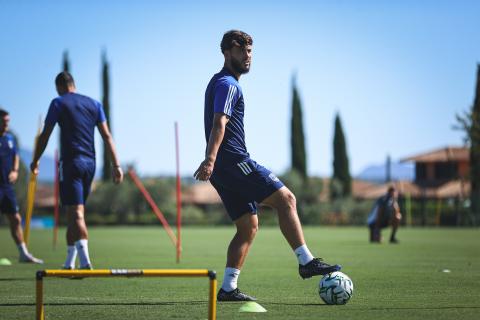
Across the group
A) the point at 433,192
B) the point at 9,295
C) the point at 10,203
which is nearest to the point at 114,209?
the point at 433,192

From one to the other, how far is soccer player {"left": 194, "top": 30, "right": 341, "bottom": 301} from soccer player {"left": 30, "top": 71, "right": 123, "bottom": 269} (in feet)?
8.79

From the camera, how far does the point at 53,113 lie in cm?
1097

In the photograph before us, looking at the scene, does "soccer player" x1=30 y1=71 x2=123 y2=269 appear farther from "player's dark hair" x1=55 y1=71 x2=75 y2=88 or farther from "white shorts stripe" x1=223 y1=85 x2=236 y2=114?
"white shorts stripe" x1=223 y1=85 x2=236 y2=114

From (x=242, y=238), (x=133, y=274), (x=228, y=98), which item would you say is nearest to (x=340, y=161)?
(x=242, y=238)

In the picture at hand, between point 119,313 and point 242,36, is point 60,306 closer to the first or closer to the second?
point 119,313

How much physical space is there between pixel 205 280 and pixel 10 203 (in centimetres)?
499

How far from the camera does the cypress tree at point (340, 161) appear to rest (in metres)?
83.5

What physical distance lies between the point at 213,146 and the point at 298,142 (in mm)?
72401

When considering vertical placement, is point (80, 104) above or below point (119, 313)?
above

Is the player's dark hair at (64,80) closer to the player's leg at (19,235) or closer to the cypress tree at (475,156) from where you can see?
the player's leg at (19,235)

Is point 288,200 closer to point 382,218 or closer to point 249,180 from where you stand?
point 249,180

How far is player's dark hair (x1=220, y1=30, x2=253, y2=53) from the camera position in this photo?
28.1ft

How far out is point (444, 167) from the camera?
299ft

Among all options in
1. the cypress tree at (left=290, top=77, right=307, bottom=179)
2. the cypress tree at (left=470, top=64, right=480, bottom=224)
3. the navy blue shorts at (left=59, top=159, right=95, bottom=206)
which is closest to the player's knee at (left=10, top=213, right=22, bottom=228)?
the navy blue shorts at (left=59, top=159, right=95, bottom=206)
